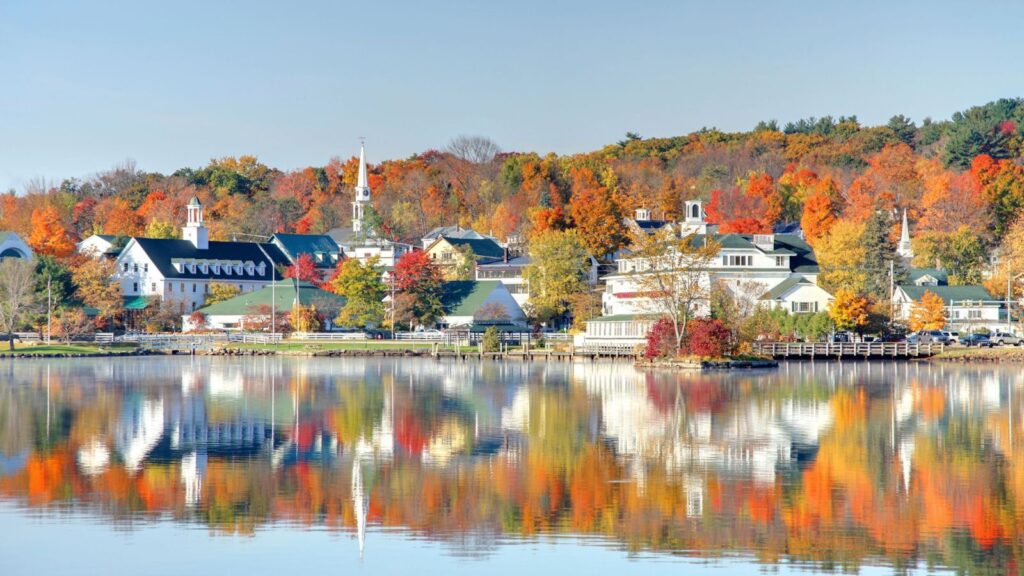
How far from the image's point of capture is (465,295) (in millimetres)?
89812

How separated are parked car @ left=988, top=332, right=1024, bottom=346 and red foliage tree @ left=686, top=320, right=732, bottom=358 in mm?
20859

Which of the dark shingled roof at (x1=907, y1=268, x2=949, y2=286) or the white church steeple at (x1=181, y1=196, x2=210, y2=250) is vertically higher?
the white church steeple at (x1=181, y1=196, x2=210, y2=250)

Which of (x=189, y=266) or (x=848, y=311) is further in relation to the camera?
(x=189, y=266)

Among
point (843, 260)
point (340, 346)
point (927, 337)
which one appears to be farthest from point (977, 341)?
point (340, 346)

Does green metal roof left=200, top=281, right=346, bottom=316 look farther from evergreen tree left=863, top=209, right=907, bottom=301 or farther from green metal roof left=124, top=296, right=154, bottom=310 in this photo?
evergreen tree left=863, top=209, right=907, bottom=301

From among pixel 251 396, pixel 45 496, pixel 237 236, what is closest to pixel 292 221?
pixel 237 236

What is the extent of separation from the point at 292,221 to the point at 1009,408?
343 ft

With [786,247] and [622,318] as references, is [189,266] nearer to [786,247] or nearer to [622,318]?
[622,318]

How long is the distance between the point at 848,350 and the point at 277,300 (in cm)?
4046

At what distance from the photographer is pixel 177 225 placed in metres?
128

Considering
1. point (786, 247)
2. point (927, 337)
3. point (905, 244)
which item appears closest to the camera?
point (927, 337)

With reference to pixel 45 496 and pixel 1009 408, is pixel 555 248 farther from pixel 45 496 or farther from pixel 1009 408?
pixel 45 496

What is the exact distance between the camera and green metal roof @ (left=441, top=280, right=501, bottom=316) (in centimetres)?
8781

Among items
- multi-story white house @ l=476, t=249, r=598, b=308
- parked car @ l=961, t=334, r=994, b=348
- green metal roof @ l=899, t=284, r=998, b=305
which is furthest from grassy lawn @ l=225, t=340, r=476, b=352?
parked car @ l=961, t=334, r=994, b=348
